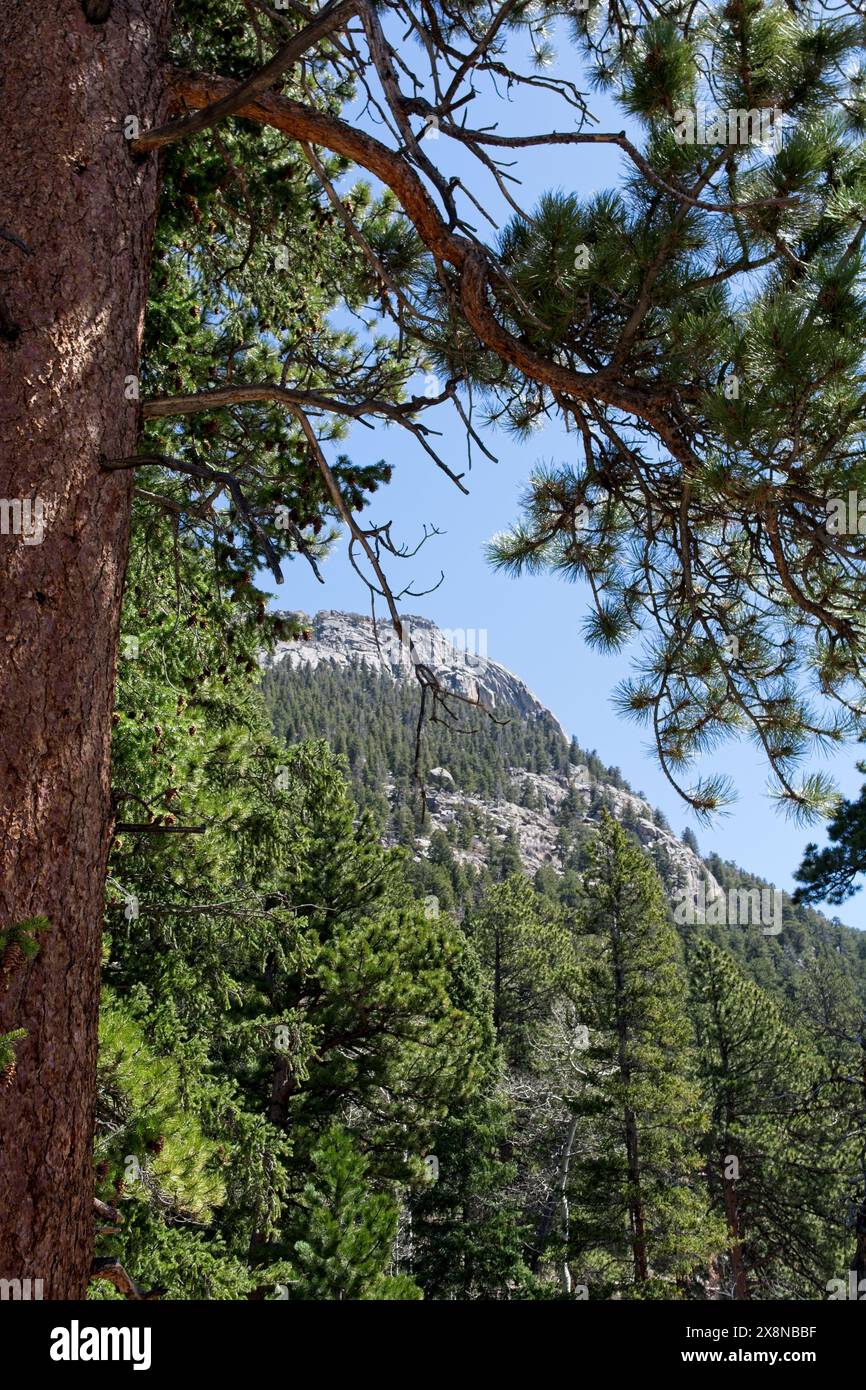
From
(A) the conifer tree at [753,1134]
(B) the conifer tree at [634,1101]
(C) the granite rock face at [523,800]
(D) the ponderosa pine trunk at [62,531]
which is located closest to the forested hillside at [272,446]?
(D) the ponderosa pine trunk at [62,531]

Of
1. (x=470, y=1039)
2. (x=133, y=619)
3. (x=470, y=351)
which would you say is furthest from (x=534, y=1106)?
(x=470, y=351)

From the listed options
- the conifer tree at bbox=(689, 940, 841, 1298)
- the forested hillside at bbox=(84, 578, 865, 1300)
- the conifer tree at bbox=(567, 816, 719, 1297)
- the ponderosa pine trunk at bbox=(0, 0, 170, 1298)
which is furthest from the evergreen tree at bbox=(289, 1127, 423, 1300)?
the ponderosa pine trunk at bbox=(0, 0, 170, 1298)

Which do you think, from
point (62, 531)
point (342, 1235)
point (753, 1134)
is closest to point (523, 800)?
point (753, 1134)

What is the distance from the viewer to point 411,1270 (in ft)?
66.8

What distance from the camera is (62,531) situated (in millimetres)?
1981

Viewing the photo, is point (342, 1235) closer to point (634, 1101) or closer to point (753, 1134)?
point (634, 1101)

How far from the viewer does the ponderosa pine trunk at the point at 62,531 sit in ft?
5.58

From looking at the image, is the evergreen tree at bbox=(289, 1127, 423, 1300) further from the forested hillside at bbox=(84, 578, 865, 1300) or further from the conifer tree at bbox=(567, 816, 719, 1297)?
the conifer tree at bbox=(567, 816, 719, 1297)

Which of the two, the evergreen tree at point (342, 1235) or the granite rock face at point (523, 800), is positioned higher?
the granite rock face at point (523, 800)

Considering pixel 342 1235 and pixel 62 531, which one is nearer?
pixel 62 531

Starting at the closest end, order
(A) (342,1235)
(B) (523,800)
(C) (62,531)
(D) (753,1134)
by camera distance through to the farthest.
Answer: (C) (62,531) → (A) (342,1235) → (D) (753,1134) → (B) (523,800)

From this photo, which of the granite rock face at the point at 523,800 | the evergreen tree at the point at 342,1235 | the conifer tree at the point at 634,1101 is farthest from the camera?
the granite rock face at the point at 523,800

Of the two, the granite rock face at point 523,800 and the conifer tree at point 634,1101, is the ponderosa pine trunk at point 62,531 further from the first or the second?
the granite rock face at point 523,800
